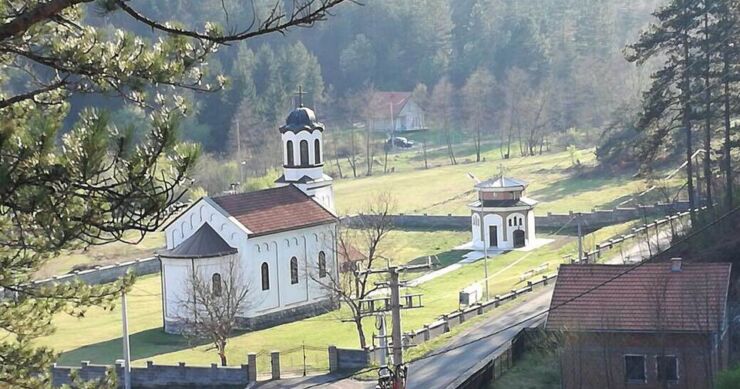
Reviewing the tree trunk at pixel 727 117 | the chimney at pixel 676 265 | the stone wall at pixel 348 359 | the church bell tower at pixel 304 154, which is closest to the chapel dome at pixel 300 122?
the church bell tower at pixel 304 154

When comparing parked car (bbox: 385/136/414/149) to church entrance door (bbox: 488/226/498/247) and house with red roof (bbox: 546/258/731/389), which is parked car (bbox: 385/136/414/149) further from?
house with red roof (bbox: 546/258/731/389)

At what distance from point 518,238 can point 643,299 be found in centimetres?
2280

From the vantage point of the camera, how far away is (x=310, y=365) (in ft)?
90.9

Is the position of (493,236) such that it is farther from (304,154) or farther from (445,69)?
(445,69)

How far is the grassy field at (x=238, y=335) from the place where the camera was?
3002 cm

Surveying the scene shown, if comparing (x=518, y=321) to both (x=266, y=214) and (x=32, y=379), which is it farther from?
(x=32, y=379)

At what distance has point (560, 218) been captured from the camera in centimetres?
4894

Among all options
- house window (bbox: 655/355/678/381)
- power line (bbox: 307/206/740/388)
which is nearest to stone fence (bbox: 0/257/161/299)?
power line (bbox: 307/206/740/388)

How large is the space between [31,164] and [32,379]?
11.6 feet

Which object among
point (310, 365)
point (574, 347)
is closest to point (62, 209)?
point (574, 347)

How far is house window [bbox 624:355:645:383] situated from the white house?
61.3 metres

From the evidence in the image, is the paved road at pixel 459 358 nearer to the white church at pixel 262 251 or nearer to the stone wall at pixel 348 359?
the stone wall at pixel 348 359

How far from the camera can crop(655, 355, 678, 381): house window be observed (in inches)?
838

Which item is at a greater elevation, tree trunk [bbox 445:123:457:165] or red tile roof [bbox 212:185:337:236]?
tree trunk [bbox 445:123:457:165]
